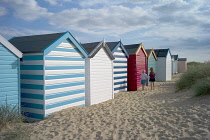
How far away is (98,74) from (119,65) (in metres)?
3.67

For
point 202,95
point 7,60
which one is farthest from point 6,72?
point 202,95

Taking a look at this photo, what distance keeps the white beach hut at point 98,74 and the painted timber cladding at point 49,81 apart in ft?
2.67

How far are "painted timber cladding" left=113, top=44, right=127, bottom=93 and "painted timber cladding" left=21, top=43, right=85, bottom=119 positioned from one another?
15.4ft

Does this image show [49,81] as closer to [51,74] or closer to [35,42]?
[51,74]

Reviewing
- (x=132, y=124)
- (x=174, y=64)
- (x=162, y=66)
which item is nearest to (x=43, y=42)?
(x=132, y=124)

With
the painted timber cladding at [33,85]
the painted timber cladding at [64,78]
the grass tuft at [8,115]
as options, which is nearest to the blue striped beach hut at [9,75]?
the grass tuft at [8,115]

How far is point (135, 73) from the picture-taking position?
13516 millimetres

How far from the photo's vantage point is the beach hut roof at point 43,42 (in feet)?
22.3

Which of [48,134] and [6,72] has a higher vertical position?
[6,72]

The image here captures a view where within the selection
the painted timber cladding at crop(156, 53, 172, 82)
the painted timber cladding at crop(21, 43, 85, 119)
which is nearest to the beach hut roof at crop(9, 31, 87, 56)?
the painted timber cladding at crop(21, 43, 85, 119)

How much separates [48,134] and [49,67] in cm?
249

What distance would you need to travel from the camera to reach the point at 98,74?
9.34 m

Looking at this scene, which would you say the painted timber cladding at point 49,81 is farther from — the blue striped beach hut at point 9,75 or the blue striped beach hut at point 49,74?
the blue striped beach hut at point 9,75

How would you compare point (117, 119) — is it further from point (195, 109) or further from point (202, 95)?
point (202, 95)
